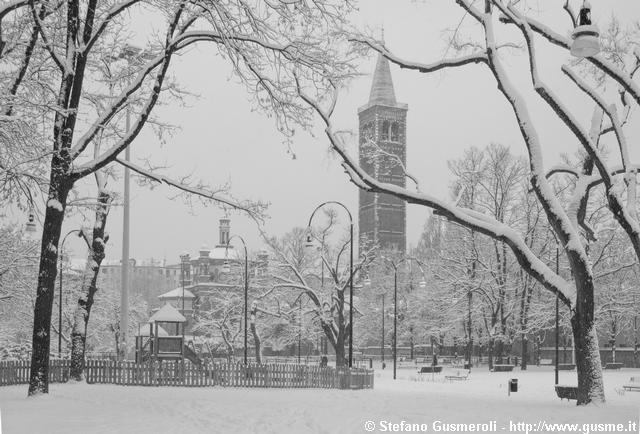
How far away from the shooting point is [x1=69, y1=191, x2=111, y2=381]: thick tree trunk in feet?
86.8

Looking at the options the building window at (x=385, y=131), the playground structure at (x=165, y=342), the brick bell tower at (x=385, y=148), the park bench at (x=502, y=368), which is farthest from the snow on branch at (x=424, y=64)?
the building window at (x=385, y=131)

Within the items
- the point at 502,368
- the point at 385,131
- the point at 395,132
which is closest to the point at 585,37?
the point at 502,368

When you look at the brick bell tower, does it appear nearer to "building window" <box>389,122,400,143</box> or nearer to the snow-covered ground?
"building window" <box>389,122,400,143</box>

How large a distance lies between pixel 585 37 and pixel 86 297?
68.4ft

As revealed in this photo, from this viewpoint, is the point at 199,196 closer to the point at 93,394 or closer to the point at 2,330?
the point at 93,394

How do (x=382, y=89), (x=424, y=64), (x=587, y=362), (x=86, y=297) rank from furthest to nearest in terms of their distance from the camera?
1. (x=382, y=89)
2. (x=86, y=297)
3. (x=424, y=64)
4. (x=587, y=362)

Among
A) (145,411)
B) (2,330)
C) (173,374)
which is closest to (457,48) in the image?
(145,411)

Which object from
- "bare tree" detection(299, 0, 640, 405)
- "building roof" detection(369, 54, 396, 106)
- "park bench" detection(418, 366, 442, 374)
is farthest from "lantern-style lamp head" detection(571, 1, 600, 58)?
"building roof" detection(369, 54, 396, 106)

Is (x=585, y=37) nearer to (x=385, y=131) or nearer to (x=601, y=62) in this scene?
(x=601, y=62)

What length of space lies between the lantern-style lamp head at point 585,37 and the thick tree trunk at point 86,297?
18.1 meters

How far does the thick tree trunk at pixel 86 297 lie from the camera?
86.8 feet

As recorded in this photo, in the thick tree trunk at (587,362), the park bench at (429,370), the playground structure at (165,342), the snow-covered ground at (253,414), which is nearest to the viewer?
the snow-covered ground at (253,414)

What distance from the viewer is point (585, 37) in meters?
12.2

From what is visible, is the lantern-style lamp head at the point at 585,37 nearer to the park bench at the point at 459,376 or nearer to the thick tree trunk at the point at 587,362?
the thick tree trunk at the point at 587,362
